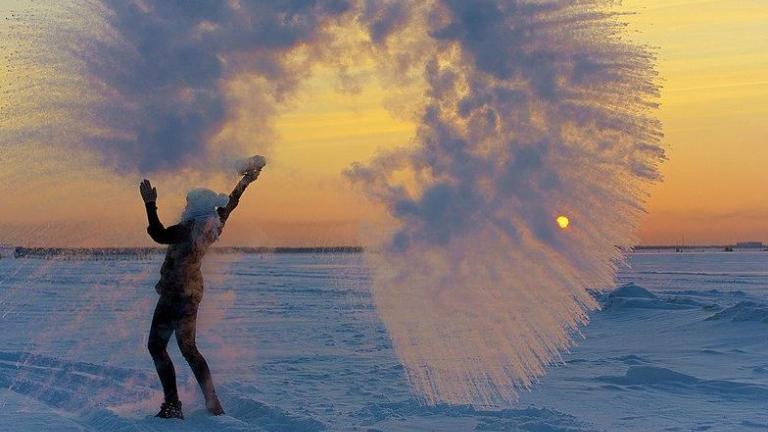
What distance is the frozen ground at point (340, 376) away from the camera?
6.37 m

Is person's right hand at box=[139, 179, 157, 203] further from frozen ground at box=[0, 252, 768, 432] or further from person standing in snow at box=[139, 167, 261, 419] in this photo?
frozen ground at box=[0, 252, 768, 432]

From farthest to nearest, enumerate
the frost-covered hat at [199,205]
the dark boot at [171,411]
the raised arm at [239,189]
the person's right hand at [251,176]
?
1. the person's right hand at [251,176]
2. the raised arm at [239,189]
3. the frost-covered hat at [199,205]
4. the dark boot at [171,411]

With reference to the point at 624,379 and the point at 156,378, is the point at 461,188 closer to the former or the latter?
the point at 624,379

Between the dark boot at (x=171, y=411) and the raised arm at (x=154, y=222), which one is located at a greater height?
the raised arm at (x=154, y=222)

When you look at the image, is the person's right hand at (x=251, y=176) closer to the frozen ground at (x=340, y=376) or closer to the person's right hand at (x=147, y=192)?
the person's right hand at (x=147, y=192)

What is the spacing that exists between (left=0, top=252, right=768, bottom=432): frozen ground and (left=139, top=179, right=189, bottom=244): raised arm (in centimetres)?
130

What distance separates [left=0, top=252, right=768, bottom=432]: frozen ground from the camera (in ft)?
20.9

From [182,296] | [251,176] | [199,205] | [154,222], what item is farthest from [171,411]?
[251,176]

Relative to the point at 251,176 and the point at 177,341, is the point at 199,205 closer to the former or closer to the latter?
the point at 251,176

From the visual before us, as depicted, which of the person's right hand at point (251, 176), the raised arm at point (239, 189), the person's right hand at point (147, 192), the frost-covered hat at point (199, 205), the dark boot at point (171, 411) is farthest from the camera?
the person's right hand at point (251, 176)

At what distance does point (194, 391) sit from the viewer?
7527mm

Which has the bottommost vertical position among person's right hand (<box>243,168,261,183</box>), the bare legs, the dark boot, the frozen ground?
the frozen ground

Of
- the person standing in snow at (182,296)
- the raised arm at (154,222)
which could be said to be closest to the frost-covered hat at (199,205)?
the person standing in snow at (182,296)

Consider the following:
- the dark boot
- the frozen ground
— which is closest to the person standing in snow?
the dark boot
